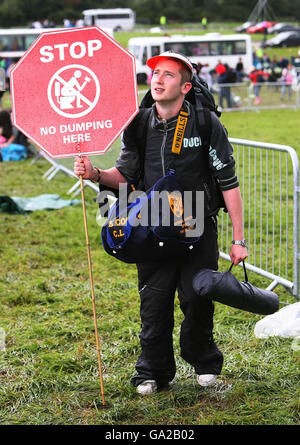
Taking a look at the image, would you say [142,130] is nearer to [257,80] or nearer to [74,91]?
[74,91]

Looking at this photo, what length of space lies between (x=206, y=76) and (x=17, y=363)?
1026 inches

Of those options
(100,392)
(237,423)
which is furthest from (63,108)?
(237,423)

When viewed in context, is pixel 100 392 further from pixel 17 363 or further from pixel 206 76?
pixel 206 76

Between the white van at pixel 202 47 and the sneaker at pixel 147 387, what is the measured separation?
1287 inches

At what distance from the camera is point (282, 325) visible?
4.70 metres

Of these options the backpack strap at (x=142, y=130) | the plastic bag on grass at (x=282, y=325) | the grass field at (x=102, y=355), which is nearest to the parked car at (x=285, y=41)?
the grass field at (x=102, y=355)

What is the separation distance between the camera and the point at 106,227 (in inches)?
142

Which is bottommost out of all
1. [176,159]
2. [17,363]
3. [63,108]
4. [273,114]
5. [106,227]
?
[273,114]

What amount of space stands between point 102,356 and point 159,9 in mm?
79206

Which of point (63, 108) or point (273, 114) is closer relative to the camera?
point (63, 108)

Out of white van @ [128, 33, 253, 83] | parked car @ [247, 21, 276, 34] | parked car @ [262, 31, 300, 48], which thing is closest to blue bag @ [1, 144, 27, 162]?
white van @ [128, 33, 253, 83]

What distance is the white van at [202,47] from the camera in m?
36.2

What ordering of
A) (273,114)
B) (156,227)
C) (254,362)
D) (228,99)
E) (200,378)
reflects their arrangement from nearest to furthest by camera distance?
1. (156,227)
2. (200,378)
3. (254,362)
4. (273,114)
5. (228,99)

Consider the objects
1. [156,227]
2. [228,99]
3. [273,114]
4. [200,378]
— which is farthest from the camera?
[228,99]
